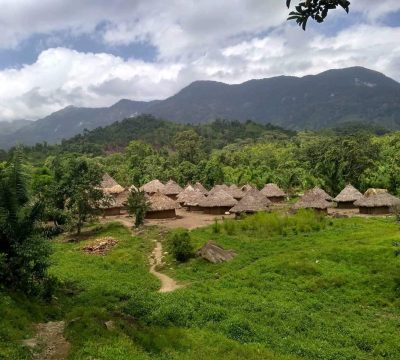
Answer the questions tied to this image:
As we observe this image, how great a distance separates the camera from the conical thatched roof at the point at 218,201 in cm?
4509

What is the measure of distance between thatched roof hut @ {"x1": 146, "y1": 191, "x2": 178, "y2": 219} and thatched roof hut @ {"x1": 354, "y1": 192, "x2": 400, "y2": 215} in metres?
18.5

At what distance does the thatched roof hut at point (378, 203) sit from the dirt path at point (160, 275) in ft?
72.4

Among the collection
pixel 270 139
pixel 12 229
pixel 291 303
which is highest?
pixel 270 139

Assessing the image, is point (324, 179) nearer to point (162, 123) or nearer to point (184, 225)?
point (184, 225)

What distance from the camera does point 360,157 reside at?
57.2 metres

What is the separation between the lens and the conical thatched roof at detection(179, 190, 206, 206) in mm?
48600

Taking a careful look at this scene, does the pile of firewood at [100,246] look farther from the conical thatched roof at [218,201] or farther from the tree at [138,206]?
the conical thatched roof at [218,201]

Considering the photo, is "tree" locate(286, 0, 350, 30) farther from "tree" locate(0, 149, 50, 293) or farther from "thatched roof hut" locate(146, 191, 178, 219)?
"thatched roof hut" locate(146, 191, 178, 219)

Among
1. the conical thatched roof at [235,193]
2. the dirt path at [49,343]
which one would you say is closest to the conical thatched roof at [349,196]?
the conical thatched roof at [235,193]

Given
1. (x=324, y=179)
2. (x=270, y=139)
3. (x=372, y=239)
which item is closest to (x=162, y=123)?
(x=270, y=139)

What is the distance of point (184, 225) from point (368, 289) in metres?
19.9

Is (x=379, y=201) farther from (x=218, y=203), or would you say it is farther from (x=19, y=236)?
(x=19, y=236)

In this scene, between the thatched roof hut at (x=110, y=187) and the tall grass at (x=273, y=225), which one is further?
the thatched roof hut at (x=110, y=187)

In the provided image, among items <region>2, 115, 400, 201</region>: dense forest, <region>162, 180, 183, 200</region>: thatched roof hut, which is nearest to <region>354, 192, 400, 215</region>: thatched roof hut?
<region>2, 115, 400, 201</region>: dense forest
